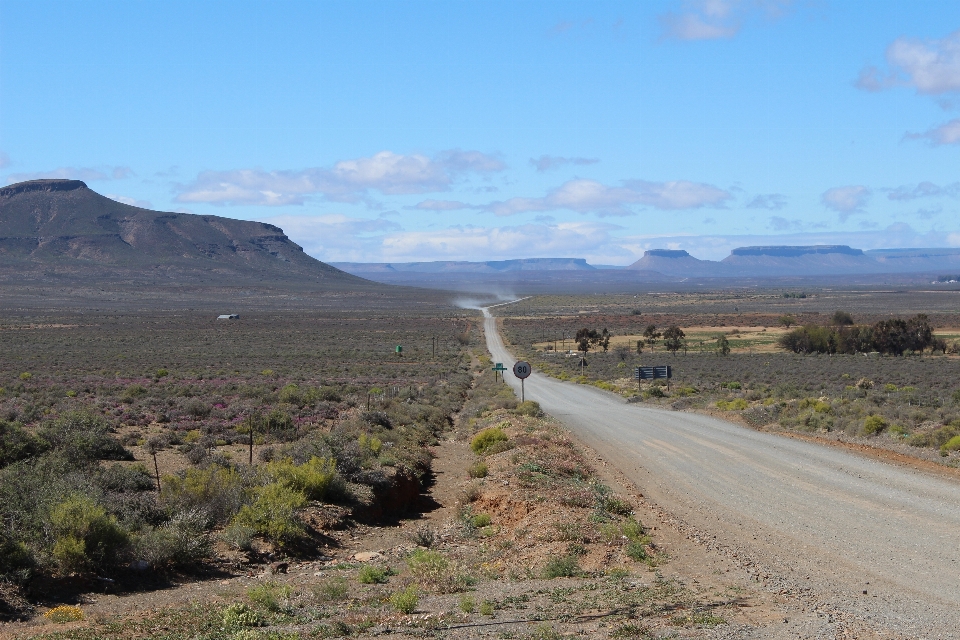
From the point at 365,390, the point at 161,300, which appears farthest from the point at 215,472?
the point at 161,300

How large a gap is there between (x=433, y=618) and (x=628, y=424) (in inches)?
815

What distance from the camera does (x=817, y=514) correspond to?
14.8 meters

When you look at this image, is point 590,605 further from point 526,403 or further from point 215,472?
point 526,403

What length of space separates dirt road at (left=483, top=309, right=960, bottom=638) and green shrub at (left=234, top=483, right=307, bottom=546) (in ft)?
21.6

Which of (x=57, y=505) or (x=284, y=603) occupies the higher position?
(x=57, y=505)

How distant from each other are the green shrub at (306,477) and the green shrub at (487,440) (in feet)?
23.5

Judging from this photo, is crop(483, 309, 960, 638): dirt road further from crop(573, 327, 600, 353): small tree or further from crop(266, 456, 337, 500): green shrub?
crop(573, 327, 600, 353): small tree

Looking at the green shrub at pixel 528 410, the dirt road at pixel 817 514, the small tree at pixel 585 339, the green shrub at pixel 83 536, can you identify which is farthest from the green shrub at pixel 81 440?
the small tree at pixel 585 339

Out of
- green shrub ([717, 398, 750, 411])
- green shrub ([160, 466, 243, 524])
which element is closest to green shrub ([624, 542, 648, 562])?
green shrub ([160, 466, 243, 524])

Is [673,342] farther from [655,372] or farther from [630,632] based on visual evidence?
[630,632]

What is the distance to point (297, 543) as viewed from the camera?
13.9m

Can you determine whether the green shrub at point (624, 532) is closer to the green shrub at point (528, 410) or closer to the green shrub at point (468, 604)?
the green shrub at point (468, 604)

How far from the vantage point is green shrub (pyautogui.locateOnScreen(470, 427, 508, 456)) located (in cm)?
2337

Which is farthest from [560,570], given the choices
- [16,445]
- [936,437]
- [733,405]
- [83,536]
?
[733,405]
